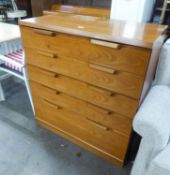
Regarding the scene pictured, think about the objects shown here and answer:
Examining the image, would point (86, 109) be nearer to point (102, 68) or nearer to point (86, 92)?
point (86, 92)

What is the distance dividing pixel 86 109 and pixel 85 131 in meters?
0.23

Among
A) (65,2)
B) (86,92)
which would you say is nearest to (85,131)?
(86,92)

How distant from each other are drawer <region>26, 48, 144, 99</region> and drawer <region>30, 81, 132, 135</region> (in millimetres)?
184

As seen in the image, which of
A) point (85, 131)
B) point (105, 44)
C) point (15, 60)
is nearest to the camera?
point (105, 44)

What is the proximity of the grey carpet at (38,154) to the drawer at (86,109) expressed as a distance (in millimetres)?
362

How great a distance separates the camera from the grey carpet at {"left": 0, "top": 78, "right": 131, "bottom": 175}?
1.26m

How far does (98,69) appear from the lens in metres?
0.97

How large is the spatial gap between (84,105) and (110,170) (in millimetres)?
528

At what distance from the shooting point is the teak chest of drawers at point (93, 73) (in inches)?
33.7

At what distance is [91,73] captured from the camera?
1.01 m

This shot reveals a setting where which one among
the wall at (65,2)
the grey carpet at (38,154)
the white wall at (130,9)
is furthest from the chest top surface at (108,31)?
the wall at (65,2)

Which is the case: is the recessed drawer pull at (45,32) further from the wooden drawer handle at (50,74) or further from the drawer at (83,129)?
the drawer at (83,129)

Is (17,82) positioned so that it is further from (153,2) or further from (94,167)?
(153,2)

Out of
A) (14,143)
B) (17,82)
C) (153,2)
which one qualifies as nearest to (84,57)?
(14,143)
